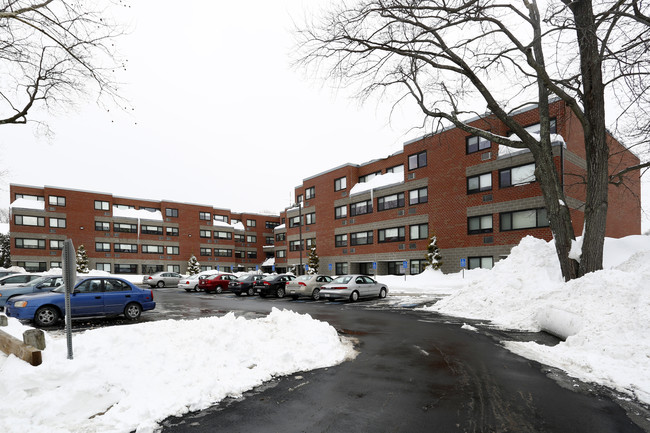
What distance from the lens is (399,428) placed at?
14.5 feet

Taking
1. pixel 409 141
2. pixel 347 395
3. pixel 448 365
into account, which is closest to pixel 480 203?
pixel 409 141

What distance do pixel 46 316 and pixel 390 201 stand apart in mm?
31952

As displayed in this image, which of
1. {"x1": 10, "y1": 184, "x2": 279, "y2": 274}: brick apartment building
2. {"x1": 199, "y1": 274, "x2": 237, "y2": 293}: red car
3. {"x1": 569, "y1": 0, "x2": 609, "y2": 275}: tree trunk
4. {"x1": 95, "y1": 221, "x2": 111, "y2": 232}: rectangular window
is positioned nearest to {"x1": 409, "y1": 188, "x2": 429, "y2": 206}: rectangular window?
{"x1": 199, "y1": 274, "x2": 237, "y2": 293}: red car

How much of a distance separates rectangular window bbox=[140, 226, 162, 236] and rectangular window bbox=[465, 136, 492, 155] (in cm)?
5017

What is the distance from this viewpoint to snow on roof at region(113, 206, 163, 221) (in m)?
59.3

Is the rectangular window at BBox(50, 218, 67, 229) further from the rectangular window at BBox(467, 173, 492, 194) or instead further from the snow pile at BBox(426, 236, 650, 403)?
A: the snow pile at BBox(426, 236, 650, 403)

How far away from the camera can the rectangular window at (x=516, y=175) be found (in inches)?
1078

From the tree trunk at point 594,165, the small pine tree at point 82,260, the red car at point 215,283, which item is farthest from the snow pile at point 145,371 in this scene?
the small pine tree at point 82,260

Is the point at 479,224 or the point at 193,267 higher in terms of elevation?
the point at 479,224

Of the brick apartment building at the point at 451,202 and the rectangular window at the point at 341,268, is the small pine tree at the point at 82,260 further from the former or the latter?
the rectangular window at the point at 341,268

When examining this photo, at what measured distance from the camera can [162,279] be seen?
40156 mm

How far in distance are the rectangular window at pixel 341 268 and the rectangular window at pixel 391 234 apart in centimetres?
651

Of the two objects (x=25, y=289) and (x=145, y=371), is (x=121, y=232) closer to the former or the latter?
(x=25, y=289)

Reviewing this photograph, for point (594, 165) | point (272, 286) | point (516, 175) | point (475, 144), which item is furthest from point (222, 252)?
point (594, 165)
